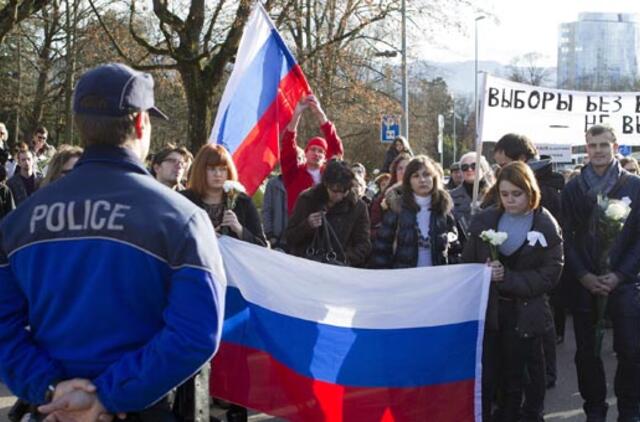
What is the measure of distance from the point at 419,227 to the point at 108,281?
3632mm

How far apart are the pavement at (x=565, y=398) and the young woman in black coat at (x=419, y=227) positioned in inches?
52.9

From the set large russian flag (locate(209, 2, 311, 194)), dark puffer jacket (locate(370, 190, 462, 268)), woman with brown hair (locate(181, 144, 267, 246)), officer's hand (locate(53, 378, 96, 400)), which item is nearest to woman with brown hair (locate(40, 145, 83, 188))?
woman with brown hair (locate(181, 144, 267, 246))

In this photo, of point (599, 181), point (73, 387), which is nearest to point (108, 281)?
point (73, 387)

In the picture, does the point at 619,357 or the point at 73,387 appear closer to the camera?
the point at 73,387

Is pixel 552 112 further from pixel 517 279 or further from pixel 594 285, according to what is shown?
pixel 517 279

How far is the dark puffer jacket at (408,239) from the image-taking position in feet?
18.5

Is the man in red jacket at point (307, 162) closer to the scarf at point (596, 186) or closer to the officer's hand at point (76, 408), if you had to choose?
the scarf at point (596, 186)

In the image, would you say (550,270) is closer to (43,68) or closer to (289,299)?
(289,299)

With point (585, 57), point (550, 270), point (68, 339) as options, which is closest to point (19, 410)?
point (68, 339)

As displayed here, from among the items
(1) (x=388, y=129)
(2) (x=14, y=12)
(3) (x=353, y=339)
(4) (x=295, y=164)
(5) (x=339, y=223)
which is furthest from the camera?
(1) (x=388, y=129)

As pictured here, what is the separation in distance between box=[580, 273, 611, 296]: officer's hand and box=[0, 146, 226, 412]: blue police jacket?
11.4ft

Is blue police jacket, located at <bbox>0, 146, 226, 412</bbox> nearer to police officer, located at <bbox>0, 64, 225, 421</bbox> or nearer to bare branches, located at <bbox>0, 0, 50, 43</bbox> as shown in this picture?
police officer, located at <bbox>0, 64, 225, 421</bbox>

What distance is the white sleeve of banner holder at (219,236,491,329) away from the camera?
187 inches

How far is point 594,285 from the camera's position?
5.17 meters
